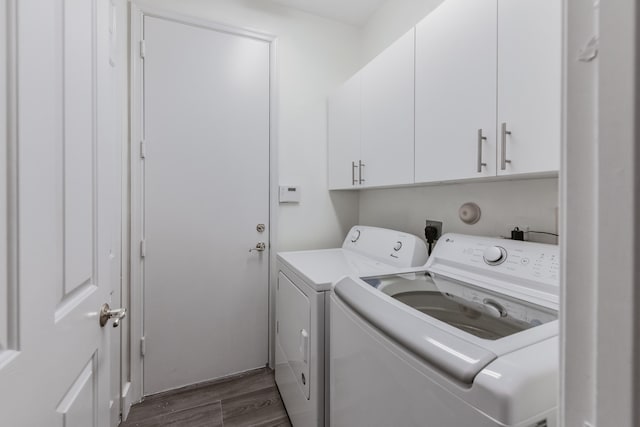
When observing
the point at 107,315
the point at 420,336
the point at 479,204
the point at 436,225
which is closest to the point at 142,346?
the point at 107,315

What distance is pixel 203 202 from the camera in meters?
1.95

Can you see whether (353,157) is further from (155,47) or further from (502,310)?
(155,47)

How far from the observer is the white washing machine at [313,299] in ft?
4.09

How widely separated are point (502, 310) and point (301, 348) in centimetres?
91

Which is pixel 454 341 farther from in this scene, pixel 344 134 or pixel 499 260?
pixel 344 134

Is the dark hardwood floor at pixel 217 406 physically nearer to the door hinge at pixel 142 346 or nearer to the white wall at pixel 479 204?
the door hinge at pixel 142 346

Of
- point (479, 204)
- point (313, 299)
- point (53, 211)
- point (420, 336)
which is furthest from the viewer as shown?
point (479, 204)

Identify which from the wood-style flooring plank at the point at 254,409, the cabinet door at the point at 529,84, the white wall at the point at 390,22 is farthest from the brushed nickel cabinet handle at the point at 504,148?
the wood-style flooring plank at the point at 254,409

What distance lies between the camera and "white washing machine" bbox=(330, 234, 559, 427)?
1.86ft

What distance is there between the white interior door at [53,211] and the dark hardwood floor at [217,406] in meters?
0.97

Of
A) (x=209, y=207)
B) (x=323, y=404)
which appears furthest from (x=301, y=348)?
(x=209, y=207)

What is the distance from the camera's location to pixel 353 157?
1938mm

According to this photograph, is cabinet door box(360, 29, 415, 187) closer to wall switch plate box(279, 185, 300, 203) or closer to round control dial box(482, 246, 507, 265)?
round control dial box(482, 246, 507, 265)

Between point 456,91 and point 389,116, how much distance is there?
45 cm
